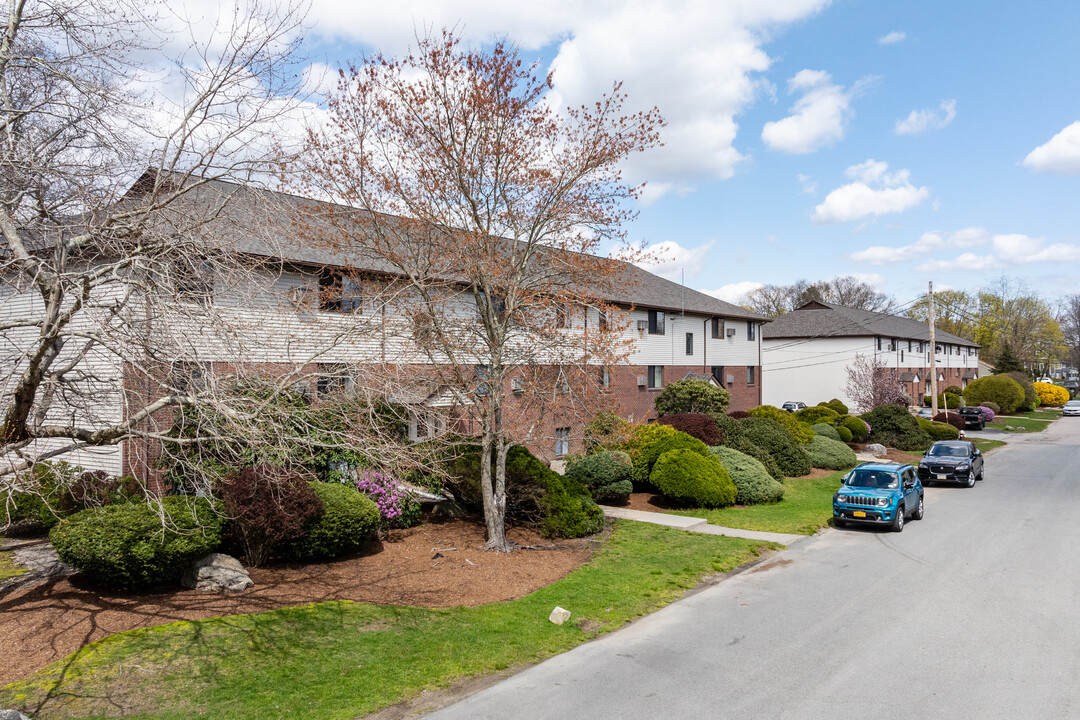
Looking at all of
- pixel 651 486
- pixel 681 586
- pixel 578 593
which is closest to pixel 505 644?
pixel 578 593

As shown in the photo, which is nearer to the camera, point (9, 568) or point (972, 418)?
point (9, 568)

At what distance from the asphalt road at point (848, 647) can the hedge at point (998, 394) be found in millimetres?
54379

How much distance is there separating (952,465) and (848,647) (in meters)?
18.8

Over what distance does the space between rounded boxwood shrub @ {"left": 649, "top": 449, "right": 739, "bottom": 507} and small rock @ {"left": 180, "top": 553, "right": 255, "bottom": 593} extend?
40.3ft

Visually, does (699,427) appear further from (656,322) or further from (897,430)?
(897,430)

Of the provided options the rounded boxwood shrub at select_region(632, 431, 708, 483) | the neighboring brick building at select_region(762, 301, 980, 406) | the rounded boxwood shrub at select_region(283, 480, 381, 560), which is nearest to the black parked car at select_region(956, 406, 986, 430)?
the neighboring brick building at select_region(762, 301, 980, 406)

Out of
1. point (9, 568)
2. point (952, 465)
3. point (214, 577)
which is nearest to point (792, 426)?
point (952, 465)

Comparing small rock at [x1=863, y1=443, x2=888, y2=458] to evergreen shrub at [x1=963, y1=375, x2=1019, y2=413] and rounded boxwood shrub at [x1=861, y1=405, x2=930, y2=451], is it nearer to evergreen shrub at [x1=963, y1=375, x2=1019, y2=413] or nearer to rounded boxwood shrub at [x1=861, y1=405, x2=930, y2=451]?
rounded boxwood shrub at [x1=861, y1=405, x2=930, y2=451]

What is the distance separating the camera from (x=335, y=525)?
484 inches

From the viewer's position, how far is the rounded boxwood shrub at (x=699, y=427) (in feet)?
78.3

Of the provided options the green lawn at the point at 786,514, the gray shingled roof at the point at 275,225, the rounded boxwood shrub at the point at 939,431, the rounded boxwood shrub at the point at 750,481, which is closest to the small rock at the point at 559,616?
the gray shingled roof at the point at 275,225

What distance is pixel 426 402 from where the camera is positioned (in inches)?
524

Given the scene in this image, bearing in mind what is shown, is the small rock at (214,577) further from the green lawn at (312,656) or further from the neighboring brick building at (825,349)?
the neighboring brick building at (825,349)

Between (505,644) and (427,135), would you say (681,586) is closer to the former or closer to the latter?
(505,644)
